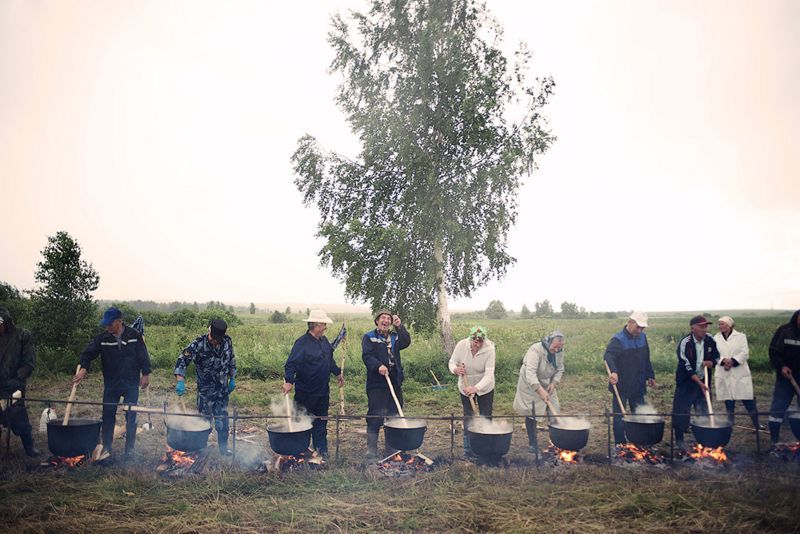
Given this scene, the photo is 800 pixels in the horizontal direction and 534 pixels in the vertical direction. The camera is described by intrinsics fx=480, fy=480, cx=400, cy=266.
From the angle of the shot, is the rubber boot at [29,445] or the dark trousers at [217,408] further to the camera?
the rubber boot at [29,445]

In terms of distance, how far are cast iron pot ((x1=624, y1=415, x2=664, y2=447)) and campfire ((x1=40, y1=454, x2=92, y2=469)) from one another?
760 cm

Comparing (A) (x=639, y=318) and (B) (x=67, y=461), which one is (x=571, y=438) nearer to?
(A) (x=639, y=318)

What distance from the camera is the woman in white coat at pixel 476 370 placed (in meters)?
7.10

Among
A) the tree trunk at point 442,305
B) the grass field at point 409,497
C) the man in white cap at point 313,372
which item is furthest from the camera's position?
the tree trunk at point 442,305

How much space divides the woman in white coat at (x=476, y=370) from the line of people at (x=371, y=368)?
0.05 ft

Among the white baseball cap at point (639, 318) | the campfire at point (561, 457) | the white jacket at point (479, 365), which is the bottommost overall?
the campfire at point (561, 457)

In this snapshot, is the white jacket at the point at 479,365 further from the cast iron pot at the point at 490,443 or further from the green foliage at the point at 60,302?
the green foliage at the point at 60,302

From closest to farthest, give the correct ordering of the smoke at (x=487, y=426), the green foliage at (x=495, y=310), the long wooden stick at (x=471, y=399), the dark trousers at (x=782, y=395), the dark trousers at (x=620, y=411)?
1. the smoke at (x=487, y=426)
2. the long wooden stick at (x=471, y=399)
3. the dark trousers at (x=620, y=411)
4. the dark trousers at (x=782, y=395)
5. the green foliage at (x=495, y=310)

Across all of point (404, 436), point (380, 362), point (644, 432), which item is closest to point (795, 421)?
point (644, 432)

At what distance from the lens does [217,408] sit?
7.27m

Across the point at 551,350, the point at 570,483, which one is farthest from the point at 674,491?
the point at 551,350

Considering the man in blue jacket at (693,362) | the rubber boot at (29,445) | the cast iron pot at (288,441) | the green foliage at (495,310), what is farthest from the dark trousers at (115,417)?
the green foliage at (495,310)

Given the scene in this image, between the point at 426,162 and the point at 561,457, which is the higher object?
the point at 426,162

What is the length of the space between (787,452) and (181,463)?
8.75 meters
